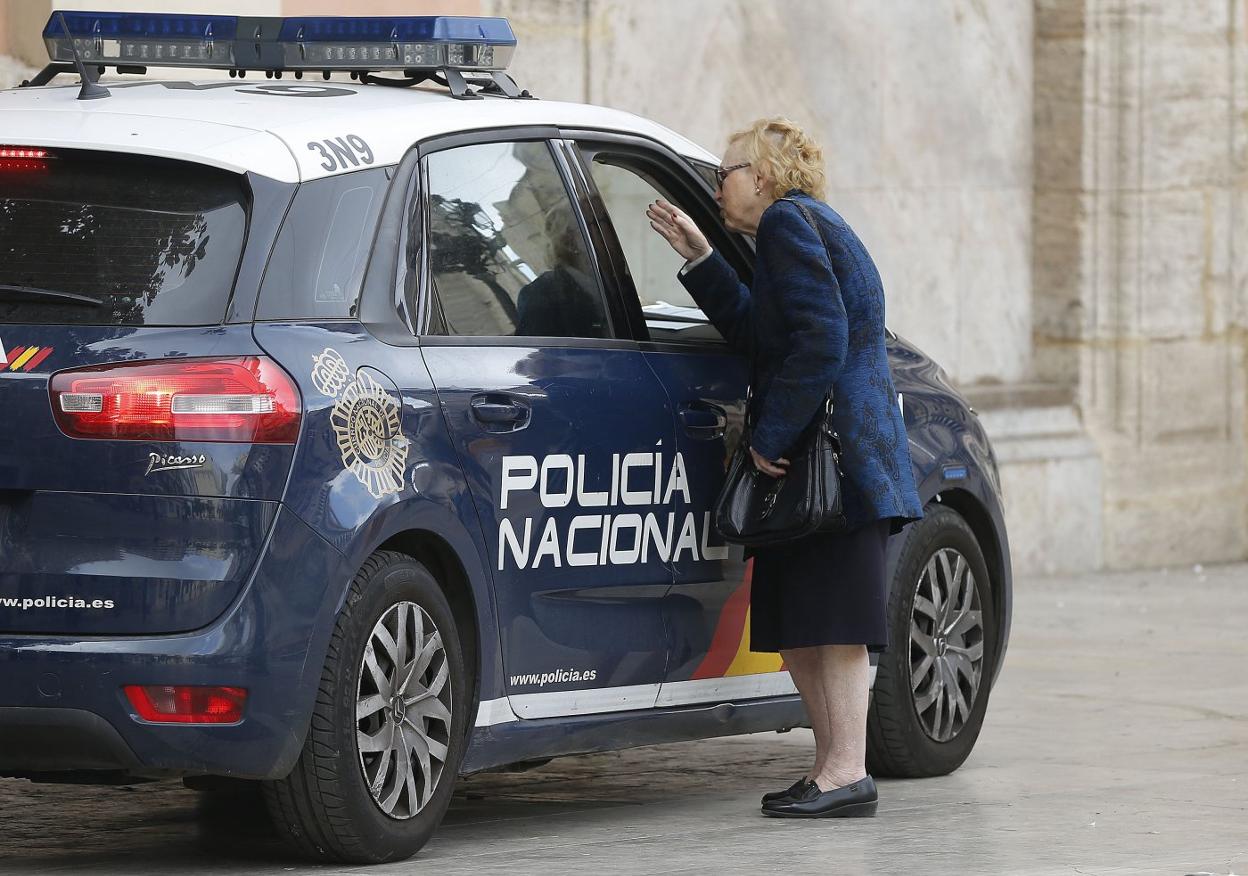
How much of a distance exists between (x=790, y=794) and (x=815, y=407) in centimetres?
101

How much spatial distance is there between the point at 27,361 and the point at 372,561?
2.70ft

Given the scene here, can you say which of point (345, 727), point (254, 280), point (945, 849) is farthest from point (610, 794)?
point (254, 280)

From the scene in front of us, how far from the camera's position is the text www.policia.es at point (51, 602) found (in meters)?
5.43

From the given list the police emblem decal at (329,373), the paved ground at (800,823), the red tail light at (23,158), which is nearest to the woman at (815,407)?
the paved ground at (800,823)

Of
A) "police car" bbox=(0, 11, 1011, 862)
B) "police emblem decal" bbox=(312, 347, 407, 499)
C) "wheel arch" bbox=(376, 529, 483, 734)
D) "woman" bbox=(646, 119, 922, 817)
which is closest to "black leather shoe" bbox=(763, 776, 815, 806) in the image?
"woman" bbox=(646, 119, 922, 817)

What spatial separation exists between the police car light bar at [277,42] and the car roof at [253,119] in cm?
6

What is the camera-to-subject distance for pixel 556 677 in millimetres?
6340

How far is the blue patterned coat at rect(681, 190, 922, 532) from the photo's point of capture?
21.8 feet

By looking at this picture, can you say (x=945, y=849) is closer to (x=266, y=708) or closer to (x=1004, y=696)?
(x=266, y=708)

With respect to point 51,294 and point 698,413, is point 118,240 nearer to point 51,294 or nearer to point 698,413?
point 51,294

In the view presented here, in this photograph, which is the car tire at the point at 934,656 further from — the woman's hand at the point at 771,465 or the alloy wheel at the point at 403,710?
the alloy wheel at the point at 403,710

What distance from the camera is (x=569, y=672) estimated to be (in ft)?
20.9

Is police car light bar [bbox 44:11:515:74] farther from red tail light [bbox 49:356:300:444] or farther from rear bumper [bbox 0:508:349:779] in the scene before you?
rear bumper [bbox 0:508:349:779]

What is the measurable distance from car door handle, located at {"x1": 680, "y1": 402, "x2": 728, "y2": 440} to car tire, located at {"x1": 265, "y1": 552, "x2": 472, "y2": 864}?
96cm
